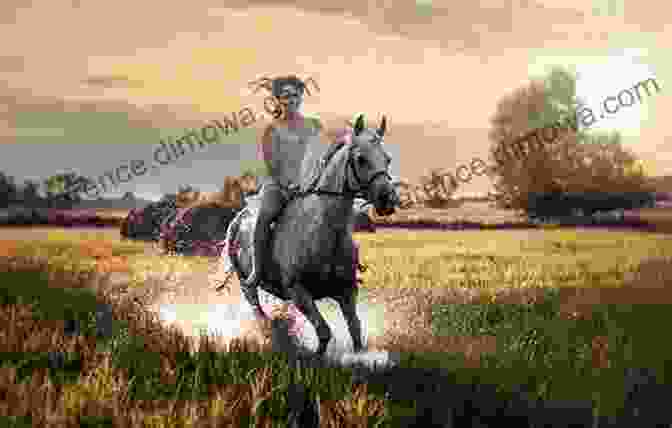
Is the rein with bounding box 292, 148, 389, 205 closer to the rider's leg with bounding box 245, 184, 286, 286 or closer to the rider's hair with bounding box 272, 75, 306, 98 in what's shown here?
the rider's leg with bounding box 245, 184, 286, 286

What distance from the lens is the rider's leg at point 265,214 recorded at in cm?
889

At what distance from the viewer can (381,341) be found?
10.0m

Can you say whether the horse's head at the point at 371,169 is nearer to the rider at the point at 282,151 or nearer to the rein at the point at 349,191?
the rein at the point at 349,191

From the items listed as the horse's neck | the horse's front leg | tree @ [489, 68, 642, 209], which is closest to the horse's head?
the horse's neck

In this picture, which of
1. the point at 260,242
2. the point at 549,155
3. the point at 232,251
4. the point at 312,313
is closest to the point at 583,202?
the point at 549,155

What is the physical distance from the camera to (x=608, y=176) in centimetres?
3347

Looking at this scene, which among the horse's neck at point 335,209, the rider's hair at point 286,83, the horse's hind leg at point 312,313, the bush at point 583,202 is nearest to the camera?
the horse's neck at point 335,209

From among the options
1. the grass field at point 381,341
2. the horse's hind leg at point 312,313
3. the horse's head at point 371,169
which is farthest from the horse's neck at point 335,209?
the grass field at point 381,341

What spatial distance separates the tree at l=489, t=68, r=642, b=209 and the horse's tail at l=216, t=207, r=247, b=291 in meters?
22.5

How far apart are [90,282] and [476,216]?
21.3 m

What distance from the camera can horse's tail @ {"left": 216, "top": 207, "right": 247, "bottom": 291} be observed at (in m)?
10.7

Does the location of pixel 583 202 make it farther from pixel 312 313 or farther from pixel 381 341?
pixel 312 313

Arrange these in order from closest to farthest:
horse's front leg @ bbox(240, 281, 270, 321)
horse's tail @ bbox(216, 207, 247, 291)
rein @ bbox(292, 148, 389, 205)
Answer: rein @ bbox(292, 148, 389, 205) → horse's front leg @ bbox(240, 281, 270, 321) → horse's tail @ bbox(216, 207, 247, 291)

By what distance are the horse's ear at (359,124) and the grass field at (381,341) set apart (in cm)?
253
